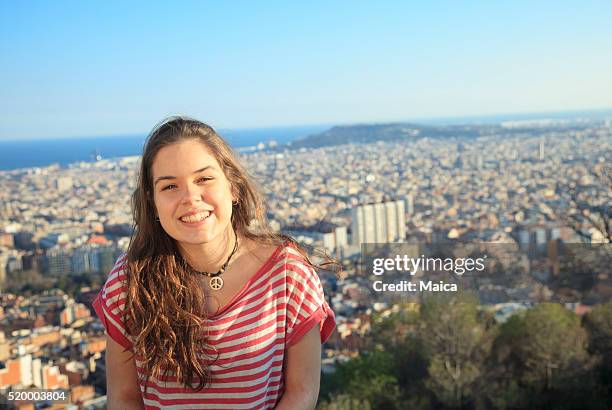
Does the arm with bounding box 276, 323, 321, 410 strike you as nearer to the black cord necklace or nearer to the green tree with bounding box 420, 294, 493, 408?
the black cord necklace

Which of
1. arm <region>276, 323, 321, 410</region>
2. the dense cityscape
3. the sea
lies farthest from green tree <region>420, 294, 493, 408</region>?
the sea

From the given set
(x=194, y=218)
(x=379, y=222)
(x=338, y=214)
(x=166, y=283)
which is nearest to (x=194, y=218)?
(x=194, y=218)

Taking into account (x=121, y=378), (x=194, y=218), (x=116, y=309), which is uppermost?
(x=194, y=218)

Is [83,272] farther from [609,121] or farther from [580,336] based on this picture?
[609,121]

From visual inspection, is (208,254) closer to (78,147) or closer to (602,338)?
(602,338)

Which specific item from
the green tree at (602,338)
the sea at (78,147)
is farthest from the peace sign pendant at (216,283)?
the sea at (78,147)

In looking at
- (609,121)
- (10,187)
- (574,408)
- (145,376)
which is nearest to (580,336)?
(574,408)

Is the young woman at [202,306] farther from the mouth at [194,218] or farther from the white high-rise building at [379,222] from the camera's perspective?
the white high-rise building at [379,222]
